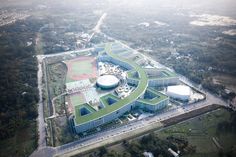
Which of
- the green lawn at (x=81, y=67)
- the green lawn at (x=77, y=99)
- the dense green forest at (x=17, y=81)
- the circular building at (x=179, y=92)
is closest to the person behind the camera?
the dense green forest at (x=17, y=81)

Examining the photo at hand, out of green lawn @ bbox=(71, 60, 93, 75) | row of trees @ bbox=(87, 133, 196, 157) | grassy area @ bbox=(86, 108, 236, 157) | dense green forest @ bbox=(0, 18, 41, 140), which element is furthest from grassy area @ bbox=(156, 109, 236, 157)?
green lawn @ bbox=(71, 60, 93, 75)

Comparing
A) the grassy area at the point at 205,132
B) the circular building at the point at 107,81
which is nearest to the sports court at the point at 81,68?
the circular building at the point at 107,81

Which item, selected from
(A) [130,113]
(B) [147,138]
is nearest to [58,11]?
(A) [130,113]

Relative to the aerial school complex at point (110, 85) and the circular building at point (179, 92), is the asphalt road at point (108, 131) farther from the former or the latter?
the circular building at point (179, 92)

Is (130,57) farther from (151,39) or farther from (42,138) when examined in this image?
(42,138)

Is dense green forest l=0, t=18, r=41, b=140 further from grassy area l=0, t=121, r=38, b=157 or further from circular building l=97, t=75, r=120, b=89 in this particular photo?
circular building l=97, t=75, r=120, b=89

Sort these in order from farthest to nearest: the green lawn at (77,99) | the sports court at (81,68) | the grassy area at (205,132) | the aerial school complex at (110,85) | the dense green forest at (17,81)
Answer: the sports court at (81,68)
the green lawn at (77,99)
the dense green forest at (17,81)
the aerial school complex at (110,85)
the grassy area at (205,132)
